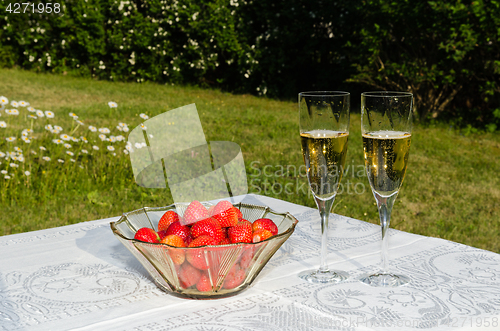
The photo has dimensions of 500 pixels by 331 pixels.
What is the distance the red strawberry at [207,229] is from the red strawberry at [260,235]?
79 mm

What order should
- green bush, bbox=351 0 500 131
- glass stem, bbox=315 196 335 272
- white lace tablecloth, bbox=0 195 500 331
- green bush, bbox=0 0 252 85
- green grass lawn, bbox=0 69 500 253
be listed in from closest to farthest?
1. white lace tablecloth, bbox=0 195 500 331
2. glass stem, bbox=315 196 335 272
3. green grass lawn, bbox=0 69 500 253
4. green bush, bbox=351 0 500 131
5. green bush, bbox=0 0 252 85

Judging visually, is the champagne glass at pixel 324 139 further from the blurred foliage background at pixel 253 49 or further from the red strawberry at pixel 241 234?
the blurred foliage background at pixel 253 49

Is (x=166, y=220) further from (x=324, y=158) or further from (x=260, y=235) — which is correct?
(x=324, y=158)

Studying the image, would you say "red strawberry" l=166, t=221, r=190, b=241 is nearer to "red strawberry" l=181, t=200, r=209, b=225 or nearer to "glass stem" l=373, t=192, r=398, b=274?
"red strawberry" l=181, t=200, r=209, b=225

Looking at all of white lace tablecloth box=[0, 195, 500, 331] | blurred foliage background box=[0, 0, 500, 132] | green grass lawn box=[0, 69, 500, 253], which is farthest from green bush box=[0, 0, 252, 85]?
white lace tablecloth box=[0, 195, 500, 331]

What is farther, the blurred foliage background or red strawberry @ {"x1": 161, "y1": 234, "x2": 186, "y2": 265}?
the blurred foliage background

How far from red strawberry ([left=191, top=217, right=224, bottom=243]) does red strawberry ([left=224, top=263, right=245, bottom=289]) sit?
0.08 metres

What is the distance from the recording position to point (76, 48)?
467 inches

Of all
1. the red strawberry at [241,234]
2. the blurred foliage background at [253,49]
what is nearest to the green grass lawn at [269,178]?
the blurred foliage background at [253,49]

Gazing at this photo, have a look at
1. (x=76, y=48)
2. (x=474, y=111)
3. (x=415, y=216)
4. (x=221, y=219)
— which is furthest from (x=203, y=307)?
(x=76, y=48)

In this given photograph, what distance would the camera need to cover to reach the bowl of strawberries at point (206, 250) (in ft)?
3.43

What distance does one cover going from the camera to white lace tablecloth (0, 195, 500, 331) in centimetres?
99

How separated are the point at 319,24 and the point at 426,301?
979 centimetres

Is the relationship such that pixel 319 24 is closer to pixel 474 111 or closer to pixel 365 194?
pixel 474 111
